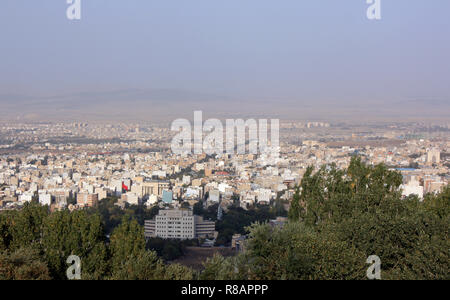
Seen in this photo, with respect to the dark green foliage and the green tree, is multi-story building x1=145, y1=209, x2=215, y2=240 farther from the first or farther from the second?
the dark green foliage

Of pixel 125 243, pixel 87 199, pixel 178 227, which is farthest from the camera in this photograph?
pixel 87 199

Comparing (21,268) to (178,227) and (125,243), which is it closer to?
(125,243)

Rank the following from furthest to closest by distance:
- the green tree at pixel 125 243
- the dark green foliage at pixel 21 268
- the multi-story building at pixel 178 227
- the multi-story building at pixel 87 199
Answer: the multi-story building at pixel 87 199, the multi-story building at pixel 178 227, the green tree at pixel 125 243, the dark green foliage at pixel 21 268

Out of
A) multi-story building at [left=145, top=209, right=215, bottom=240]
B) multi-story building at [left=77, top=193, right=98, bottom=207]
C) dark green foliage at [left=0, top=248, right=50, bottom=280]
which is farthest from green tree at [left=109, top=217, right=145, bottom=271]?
multi-story building at [left=77, top=193, right=98, bottom=207]

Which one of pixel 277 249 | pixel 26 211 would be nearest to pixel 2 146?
pixel 26 211

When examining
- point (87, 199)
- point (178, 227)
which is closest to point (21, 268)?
point (178, 227)

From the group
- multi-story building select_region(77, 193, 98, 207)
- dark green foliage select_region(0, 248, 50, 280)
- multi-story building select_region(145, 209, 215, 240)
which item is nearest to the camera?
dark green foliage select_region(0, 248, 50, 280)

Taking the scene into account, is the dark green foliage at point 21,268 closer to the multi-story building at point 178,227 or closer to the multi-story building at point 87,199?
the multi-story building at point 178,227

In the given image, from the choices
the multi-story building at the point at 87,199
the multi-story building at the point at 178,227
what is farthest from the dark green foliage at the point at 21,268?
the multi-story building at the point at 87,199
